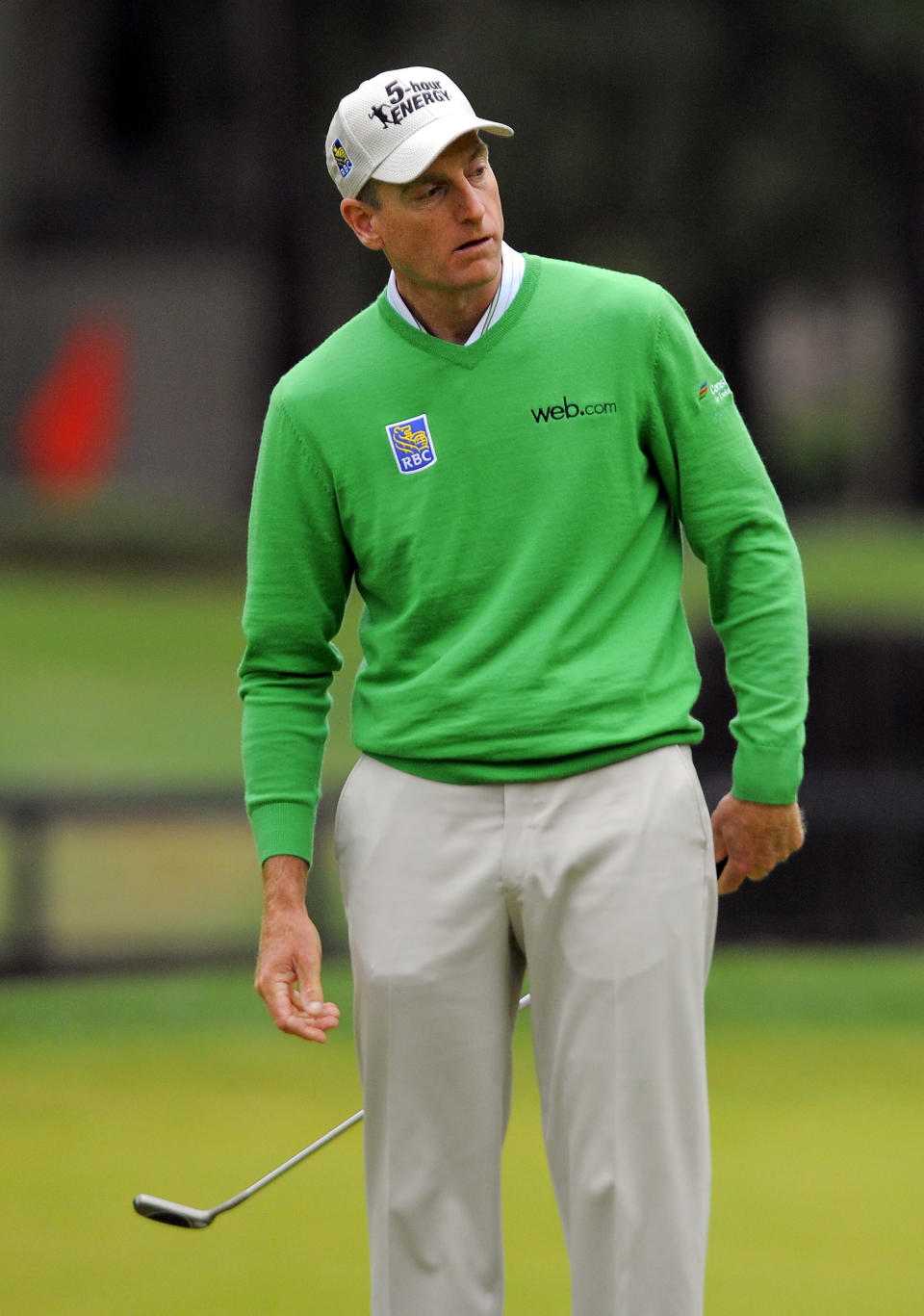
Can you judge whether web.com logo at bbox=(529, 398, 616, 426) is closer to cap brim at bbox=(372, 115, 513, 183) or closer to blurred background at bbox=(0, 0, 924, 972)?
cap brim at bbox=(372, 115, 513, 183)

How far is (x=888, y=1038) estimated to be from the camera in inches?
239

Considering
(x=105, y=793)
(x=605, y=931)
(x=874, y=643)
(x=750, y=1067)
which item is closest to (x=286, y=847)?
(x=605, y=931)

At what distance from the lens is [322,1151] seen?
16.5 ft

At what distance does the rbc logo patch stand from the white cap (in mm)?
295

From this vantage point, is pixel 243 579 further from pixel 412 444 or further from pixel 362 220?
pixel 412 444

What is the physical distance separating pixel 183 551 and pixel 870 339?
60.7 feet

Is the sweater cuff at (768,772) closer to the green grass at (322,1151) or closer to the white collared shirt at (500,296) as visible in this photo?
the white collared shirt at (500,296)

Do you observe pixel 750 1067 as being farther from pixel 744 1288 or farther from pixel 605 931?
pixel 605 931

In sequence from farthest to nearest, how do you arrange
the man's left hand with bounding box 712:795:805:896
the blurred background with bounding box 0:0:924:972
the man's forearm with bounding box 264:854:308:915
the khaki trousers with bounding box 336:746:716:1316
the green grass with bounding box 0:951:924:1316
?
the blurred background with bounding box 0:0:924:972 → the green grass with bounding box 0:951:924:1316 → the man's forearm with bounding box 264:854:308:915 → the man's left hand with bounding box 712:795:805:896 → the khaki trousers with bounding box 336:746:716:1316

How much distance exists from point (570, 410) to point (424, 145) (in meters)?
0.36

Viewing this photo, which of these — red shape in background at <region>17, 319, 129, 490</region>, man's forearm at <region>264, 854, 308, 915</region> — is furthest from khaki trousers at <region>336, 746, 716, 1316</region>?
red shape in background at <region>17, 319, 129, 490</region>

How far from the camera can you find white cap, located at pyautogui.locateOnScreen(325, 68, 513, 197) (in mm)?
2627

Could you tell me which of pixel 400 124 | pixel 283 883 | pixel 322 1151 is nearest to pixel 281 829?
pixel 283 883

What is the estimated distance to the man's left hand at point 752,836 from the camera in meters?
2.71
